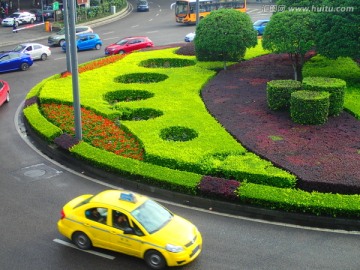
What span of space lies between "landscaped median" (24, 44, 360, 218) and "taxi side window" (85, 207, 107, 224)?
11.9 feet

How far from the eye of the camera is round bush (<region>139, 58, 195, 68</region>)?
31766 mm

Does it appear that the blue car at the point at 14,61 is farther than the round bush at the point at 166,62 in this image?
Yes

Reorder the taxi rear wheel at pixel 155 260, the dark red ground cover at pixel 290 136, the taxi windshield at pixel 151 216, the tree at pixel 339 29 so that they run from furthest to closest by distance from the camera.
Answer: the tree at pixel 339 29 → the dark red ground cover at pixel 290 136 → the taxi windshield at pixel 151 216 → the taxi rear wheel at pixel 155 260

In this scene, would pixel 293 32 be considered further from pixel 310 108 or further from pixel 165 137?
pixel 165 137

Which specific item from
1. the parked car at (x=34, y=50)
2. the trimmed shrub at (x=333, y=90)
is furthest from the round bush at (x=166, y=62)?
the trimmed shrub at (x=333, y=90)

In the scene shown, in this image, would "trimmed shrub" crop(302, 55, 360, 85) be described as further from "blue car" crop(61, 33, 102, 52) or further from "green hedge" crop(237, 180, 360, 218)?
"blue car" crop(61, 33, 102, 52)

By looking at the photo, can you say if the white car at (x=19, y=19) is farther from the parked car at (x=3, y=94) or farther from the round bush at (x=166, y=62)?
the parked car at (x=3, y=94)

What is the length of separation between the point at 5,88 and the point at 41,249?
15167 millimetres

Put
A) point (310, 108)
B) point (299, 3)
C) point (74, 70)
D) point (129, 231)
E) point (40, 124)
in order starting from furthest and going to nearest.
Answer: point (299, 3), point (40, 124), point (310, 108), point (74, 70), point (129, 231)

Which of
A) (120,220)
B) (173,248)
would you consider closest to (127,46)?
(120,220)

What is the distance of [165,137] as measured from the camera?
65.0ft

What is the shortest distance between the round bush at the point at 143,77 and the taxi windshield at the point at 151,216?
15.9 meters

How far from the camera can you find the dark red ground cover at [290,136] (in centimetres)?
1585

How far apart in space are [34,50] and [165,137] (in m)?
20.3
